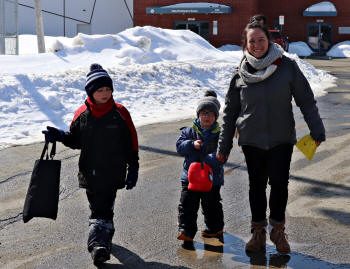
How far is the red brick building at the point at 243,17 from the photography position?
47125 millimetres

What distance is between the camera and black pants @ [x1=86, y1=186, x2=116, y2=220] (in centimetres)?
526

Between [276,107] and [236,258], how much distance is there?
1.27 metres

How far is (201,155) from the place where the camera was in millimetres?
5535

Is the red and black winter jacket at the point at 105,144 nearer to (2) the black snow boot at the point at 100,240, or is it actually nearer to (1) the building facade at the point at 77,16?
(2) the black snow boot at the point at 100,240

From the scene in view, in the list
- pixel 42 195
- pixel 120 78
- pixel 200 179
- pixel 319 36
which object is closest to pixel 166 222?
pixel 200 179

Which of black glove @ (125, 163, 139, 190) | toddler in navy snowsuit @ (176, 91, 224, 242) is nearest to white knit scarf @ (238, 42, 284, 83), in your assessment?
toddler in navy snowsuit @ (176, 91, 224, 242)

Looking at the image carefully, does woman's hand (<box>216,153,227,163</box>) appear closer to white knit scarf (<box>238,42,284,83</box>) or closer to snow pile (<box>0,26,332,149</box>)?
white knit scarf (<box>238,42,284,83</box>)

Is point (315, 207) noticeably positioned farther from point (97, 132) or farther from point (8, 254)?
point (8, 254)

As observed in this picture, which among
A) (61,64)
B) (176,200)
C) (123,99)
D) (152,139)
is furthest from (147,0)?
(176,200)

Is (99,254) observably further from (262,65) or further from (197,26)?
(197,26)

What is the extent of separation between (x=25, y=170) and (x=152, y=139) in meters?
2.91

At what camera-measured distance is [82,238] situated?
18.9 ft

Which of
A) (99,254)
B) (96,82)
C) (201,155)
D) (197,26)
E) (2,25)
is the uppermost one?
(197,26)

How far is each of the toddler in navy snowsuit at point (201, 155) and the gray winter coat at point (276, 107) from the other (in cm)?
38
